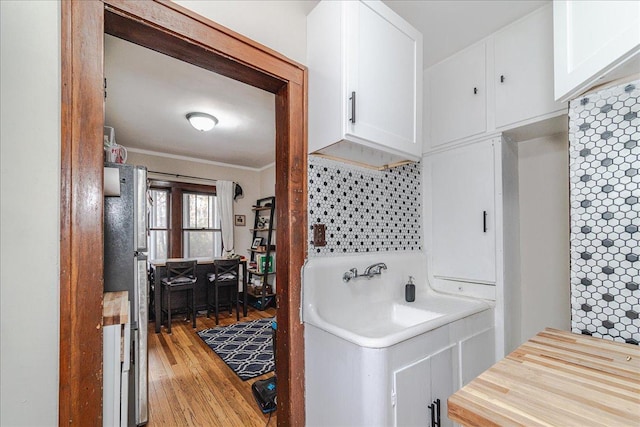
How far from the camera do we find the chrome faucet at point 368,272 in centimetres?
159

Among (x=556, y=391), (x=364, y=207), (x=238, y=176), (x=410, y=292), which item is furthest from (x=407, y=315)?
(x=238, y=176)

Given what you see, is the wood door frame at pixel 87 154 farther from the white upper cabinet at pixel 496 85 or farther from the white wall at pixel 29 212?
the white upper cabinet at pixel 496 85

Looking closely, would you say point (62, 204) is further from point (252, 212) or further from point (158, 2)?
point (252, 212)

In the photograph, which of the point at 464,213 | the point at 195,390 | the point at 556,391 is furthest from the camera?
the point at 195,390

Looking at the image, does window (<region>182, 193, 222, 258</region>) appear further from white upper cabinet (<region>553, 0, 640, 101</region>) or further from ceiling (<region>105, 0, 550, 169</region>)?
white upper cabinet (<region>553, 0, 640, 101</region>)

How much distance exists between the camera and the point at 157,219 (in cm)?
465

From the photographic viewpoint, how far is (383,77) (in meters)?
1.43

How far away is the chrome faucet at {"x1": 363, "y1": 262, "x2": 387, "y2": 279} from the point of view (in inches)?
66.2

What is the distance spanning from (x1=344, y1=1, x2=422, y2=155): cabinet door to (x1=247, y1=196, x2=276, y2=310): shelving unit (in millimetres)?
3223

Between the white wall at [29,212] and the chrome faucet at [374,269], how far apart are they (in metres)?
1.33

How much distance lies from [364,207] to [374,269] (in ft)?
1.23

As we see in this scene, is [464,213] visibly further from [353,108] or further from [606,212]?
[353,108]

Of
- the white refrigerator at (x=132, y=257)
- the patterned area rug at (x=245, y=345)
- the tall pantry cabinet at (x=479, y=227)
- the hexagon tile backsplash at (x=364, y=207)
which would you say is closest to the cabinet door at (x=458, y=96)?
the tall pantry cabinet at (x=479, y=227)

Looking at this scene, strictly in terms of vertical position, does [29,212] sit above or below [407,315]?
above
